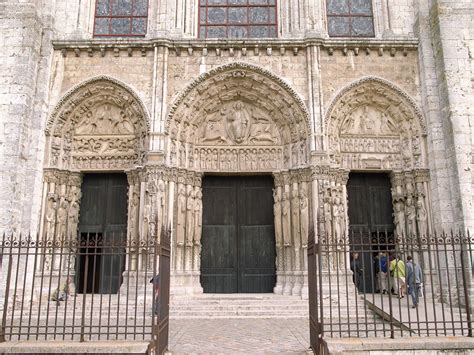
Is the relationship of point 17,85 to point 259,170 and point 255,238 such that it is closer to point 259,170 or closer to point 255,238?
point 259,170

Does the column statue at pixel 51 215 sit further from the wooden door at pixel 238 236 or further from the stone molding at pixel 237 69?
the wooden door at pixel 238 236

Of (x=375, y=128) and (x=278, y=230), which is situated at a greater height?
(x=375, y=128)

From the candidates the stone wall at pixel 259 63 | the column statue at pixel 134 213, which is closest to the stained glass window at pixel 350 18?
the stone wall at pixel 259 63

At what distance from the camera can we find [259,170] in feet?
41.3

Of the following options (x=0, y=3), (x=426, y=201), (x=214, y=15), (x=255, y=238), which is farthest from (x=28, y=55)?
(x=426, y=201)

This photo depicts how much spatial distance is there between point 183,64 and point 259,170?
3.72 meters

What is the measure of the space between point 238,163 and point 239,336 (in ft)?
19.9

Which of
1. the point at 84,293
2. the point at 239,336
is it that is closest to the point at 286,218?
the point at 239,336

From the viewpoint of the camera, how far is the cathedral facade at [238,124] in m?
11.6

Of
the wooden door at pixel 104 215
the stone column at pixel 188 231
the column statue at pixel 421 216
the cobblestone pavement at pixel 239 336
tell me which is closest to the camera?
the cobblestone pavement at pixel 239 336

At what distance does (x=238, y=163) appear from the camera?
12.6 meters

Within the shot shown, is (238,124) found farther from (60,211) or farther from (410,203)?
(60,211)

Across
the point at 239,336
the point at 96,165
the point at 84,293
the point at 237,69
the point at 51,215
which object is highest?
the point at 237,69

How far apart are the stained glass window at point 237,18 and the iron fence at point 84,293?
6.72 m
